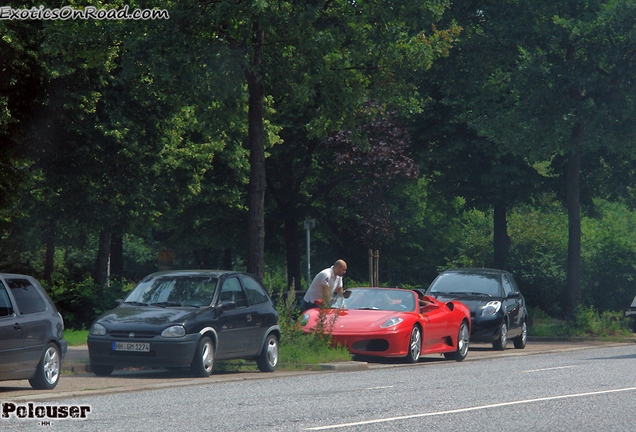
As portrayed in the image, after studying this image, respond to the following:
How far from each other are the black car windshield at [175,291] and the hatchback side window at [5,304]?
3.08 metres

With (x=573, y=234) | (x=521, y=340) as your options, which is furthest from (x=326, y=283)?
(x=573, y=234)

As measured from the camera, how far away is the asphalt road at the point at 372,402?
348 inches

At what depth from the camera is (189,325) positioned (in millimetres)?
13516

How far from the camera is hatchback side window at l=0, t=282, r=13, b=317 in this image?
11570 mm

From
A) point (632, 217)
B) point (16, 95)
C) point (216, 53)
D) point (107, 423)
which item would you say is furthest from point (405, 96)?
point (632, 217)

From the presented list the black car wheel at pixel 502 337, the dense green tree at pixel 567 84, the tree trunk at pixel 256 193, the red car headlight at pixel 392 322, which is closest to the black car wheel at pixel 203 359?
the red car headlight at pixel 392 322

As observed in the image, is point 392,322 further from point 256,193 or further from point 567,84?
point 567,84

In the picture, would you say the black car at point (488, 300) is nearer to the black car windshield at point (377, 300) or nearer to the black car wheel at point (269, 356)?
the black car windshield at point (377, 300)

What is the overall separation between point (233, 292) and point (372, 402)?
16.0 feet

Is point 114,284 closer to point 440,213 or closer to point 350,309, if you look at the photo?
point 350,309

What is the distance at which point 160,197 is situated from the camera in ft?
102

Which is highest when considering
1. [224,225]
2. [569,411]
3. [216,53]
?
[216,53]

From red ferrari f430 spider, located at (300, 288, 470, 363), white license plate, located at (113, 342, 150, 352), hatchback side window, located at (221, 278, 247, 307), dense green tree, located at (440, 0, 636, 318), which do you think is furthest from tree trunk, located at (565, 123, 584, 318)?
white license plate, located at (113, 342, 150, 352)

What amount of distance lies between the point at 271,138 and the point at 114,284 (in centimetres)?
827
